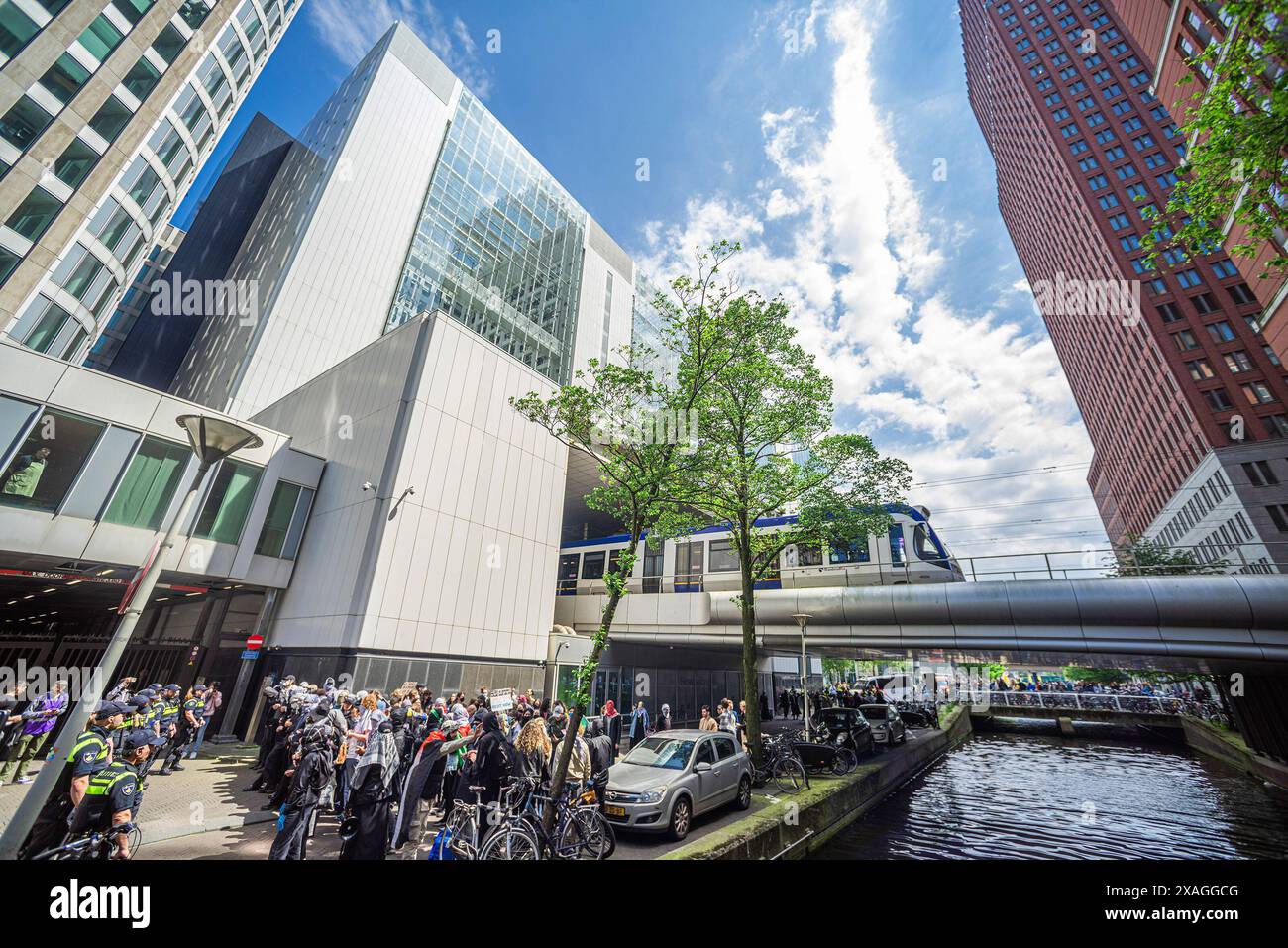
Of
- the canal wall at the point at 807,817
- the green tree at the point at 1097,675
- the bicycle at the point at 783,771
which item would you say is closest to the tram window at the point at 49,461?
the canal wall at the point at 807,817

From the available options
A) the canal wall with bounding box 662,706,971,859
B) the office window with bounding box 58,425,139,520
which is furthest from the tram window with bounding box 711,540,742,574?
the office window with bounding box 58,425,139,520

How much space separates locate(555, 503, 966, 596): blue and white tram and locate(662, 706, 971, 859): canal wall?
6159 millimetres

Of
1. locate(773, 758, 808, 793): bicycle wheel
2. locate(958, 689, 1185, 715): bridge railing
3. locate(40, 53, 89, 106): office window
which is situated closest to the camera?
locate(773, 758, 808, 793): bicycle wheel

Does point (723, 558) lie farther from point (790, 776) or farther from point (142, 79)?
point (142, 79)

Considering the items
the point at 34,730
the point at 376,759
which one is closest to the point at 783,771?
the point at 376,759

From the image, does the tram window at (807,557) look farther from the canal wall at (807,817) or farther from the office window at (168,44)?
the office window at (168,44)

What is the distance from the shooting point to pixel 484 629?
54.7 ft

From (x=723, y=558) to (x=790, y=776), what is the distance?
10.4 meters

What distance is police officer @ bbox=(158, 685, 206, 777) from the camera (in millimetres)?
11281

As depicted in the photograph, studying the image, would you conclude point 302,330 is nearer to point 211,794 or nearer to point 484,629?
point 484,629

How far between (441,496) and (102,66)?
24401mm

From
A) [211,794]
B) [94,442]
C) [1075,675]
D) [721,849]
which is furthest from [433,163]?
[1075,675]

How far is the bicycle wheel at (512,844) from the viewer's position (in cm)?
565

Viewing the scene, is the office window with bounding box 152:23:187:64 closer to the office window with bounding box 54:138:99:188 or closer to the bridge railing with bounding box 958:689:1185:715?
the office window with bounding box 54:138:99:188
